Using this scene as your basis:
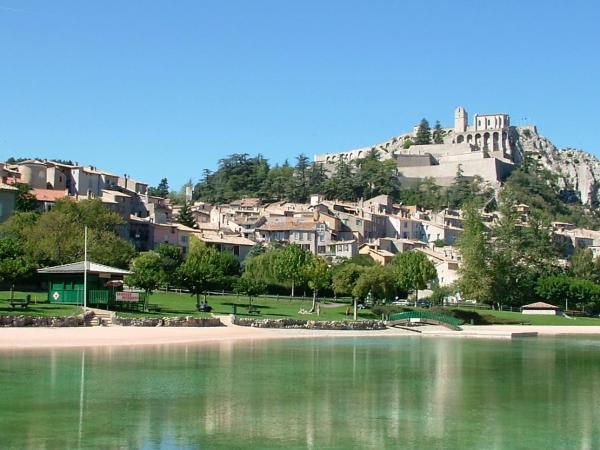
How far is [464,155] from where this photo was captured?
17038 cm

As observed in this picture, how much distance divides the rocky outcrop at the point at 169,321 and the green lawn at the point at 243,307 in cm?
128

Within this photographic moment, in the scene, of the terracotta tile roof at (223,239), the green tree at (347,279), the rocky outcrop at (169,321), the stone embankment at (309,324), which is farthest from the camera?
the terracotta tile roof at (223,239)

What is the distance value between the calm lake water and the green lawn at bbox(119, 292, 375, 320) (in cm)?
1293

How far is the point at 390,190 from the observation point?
15438 cm

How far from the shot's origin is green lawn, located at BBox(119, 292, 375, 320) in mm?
55906

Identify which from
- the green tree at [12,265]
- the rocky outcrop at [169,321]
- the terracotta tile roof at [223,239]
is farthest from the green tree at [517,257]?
the green tree at [12,265]

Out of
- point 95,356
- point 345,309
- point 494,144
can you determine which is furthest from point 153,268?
point 494,144

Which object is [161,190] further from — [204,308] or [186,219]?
[204,308]

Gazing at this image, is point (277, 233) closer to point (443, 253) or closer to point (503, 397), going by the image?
point (443, 253)

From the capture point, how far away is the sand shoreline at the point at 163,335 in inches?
1620

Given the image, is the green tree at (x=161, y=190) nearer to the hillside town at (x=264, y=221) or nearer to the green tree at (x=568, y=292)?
the hillside town at (x=264, y=221)

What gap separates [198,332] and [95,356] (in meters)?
13.0

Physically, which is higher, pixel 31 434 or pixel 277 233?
pixel 277 233

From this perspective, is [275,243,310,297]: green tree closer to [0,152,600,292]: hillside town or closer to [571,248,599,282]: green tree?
[0,152,600,292]: hillside town
